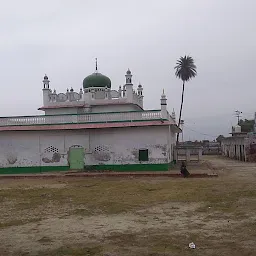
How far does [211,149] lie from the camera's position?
64.8 metres

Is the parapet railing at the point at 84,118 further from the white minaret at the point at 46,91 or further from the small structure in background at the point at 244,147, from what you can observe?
the small structure in background at the point at 244,147

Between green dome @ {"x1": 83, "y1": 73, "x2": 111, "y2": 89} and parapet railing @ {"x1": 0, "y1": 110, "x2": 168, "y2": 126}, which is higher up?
green dome @ {"x1": 83, "y1": 73, "x2": 111, "y2": 89}

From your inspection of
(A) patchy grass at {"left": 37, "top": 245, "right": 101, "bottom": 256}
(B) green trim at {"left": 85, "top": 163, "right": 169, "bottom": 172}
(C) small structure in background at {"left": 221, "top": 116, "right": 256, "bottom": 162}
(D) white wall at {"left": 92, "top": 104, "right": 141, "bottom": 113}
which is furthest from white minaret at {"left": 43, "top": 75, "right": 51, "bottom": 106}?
(A) patchy grass at {"left": 37, "top": 245, "right": 101, "bottom": 256}

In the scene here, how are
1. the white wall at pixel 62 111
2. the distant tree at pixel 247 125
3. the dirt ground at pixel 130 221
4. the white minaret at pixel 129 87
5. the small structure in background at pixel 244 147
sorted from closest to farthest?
1. the dirt ground at pixel 130 221
2. the white minaret at pixel 129 87
3. the white wall at pixel 62 111
4. the small structure in background at pixel 244 147
5. the distant tree at pixel 247 125

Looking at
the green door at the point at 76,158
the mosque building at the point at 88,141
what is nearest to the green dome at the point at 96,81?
the mosque building at the point at 88,141

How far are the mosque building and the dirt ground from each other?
8.80 metres

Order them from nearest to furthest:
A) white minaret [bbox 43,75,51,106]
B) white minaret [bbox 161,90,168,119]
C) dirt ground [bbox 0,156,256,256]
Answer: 1. dirt ground [bbox 0,156,256,256]
2. white minaret [bbox 161,90,168,119]
3. white minaret [bbox 43,75,51,106]

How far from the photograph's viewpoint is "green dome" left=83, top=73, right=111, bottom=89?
30.1 meters

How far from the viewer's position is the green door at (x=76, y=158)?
25406 millimetres

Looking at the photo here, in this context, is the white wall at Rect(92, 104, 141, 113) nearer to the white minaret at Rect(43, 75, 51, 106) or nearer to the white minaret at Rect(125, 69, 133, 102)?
the white minaret at Rect(125, 69, 133, 102)

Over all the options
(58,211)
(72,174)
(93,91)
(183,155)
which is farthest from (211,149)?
(58,211)

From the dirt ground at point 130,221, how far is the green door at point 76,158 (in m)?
9.72

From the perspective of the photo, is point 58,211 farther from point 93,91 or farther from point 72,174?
point 93,91

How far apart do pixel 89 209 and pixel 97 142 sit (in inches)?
556
